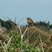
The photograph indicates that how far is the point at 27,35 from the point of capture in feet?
14.9

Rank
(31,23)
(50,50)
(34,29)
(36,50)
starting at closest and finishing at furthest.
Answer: (50,50) → (36,50) → (34,29) → (31,23)

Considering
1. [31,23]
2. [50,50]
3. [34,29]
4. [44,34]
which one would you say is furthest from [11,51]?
[31,23]

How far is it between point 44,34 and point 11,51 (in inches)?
56.7

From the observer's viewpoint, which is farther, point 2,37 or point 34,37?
point 34,37

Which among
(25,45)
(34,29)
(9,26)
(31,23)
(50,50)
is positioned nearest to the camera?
(50,50)

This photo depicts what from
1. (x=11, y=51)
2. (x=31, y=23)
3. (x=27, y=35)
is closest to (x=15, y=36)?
(x=27, y=35)

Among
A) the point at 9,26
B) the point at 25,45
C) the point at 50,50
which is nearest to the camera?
the point at 50,50

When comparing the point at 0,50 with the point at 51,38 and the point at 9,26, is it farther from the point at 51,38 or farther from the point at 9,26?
the point at 9,26

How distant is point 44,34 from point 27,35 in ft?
0.91

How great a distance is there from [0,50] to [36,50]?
62 cm

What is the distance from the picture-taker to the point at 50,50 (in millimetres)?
2490

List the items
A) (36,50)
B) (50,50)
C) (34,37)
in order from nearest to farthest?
(50,50)
(36,50)
(34,37)

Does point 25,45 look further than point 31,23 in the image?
No

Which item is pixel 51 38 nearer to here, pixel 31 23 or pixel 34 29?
pixel 34 29
